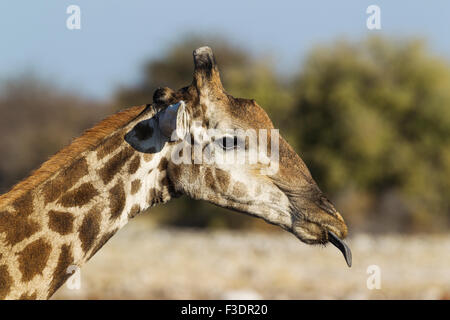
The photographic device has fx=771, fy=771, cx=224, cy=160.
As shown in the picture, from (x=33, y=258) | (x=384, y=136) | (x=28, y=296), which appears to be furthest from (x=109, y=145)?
(x=384, y=136)

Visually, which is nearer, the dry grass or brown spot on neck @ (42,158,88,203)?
brown spot on neck @ (42,158,88,203)

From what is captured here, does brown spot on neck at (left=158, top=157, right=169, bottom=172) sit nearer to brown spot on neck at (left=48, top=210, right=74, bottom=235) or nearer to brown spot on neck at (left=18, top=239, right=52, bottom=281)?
brown spot on neck at (left=48, top=210, right=74, bottom=235)

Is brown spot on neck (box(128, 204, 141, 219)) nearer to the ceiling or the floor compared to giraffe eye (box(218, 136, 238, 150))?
nearer to the floor

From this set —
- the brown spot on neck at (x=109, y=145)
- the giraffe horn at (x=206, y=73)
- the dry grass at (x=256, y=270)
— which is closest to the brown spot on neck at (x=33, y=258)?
the brown spot on neck at (x=109, y=145)

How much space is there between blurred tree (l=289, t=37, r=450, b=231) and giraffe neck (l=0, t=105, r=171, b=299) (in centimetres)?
2313

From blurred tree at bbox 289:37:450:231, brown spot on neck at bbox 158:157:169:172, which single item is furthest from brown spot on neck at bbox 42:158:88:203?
blurred tree at bbox 289:37:450:231

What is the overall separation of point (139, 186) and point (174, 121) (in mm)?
568

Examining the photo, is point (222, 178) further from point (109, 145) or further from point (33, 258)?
point (33, 258)

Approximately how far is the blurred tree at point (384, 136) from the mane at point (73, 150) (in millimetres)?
23059

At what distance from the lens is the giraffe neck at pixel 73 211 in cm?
509

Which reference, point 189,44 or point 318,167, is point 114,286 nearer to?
point 318,167

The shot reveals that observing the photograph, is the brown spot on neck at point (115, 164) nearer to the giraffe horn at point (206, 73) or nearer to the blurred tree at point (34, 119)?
the giraffe horn at point (206, 73)

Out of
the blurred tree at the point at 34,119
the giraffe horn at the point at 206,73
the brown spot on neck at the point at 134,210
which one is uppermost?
the giraffe horn at the point at 206,73

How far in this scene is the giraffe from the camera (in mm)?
5152
